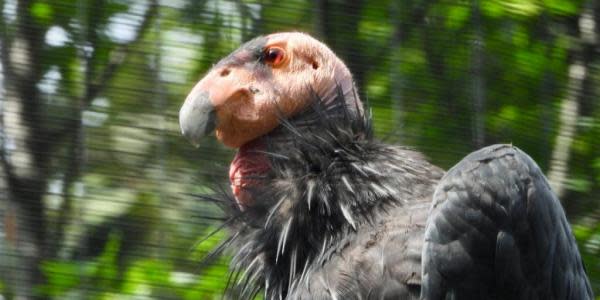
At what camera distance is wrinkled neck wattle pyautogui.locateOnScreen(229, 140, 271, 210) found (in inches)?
196

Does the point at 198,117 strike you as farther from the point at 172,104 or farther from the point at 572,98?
the point at 572,98

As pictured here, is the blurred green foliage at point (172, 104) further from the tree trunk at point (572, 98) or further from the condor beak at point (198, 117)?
the condor beak at point (198, 117)

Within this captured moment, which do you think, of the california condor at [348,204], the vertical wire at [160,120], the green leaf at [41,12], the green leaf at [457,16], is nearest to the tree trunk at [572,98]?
the green leaf at [457,16]

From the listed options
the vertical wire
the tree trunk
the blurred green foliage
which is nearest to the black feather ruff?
the blurred green foliage

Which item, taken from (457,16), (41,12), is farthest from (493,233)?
(41,12)

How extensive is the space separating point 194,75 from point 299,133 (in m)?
1.75

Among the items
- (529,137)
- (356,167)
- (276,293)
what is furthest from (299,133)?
(529,137)

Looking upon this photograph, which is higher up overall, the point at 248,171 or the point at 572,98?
the point at 248,171

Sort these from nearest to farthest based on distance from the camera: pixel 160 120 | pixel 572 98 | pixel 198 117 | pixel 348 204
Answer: pixel 348 204 → pixel 198 117 → pixel 160 120 → pixel 572 98

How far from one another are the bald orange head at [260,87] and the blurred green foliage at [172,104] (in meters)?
1.26

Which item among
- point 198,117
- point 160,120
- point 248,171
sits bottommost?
point 160,120

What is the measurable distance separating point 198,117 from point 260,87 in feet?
0.85

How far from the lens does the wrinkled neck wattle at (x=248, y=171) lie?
16.3 ft

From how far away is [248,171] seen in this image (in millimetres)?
4996
